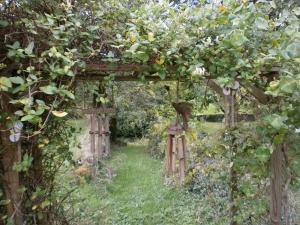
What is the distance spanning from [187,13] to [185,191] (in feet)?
12.1

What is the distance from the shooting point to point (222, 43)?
5.88ft

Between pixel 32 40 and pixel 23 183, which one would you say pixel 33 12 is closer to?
pixel 32 40

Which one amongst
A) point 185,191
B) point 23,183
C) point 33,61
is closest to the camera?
point 33,61

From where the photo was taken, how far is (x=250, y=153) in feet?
7.47

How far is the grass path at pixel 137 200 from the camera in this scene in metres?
4.13

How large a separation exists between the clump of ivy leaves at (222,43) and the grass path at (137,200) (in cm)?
212

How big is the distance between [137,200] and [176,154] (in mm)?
1124

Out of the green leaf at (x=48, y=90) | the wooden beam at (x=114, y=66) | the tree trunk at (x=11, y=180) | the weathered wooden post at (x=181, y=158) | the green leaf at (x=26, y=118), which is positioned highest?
the wooden beam at (x=114, y=66)

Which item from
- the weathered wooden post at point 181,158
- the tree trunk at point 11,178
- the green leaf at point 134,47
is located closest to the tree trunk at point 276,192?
the green leaf at point 134,47

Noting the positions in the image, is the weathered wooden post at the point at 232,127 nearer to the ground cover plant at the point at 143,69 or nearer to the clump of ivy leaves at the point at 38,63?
the ground cover plant at the point at 143,69

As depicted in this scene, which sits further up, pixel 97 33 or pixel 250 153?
pixel 97 33

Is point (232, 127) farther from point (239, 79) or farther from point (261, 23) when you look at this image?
point (261, 23)

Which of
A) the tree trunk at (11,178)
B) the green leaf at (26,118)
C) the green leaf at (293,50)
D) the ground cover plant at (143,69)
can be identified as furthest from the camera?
the tree trunk at (11,178)

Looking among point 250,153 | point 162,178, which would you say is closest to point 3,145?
point 250,153
